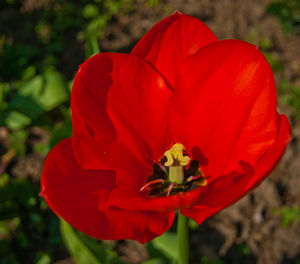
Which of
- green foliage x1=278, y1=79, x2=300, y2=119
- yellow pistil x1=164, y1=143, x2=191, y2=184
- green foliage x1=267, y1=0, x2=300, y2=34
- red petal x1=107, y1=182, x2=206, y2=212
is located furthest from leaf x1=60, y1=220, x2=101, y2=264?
green foliage x1=267, y1=0, x2=300, y2=34

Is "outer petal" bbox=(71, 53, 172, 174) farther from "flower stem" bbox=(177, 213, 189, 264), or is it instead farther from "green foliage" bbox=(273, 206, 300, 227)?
"green foliage" bbox=(273, 206, 300, 227)

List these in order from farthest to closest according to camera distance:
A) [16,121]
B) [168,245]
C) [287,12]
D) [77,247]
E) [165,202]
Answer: [287,12]
[16,121]
[168,245]
[77,247]
[165,202]

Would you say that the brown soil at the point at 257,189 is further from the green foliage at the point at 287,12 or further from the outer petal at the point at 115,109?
the outer petal at the point at 115,109

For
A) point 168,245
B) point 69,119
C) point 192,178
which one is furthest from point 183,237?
point 69,119

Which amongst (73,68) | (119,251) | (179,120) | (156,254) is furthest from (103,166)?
(73,68)

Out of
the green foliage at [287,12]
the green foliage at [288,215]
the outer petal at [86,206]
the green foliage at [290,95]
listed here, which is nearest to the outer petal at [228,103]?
the outer petal at [86,206]

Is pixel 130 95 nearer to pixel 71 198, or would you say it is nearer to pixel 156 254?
pixel 71 198

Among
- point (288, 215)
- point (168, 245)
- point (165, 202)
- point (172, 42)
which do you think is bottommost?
point (288, 215)

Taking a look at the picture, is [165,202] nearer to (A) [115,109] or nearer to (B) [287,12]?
(A) [115,109]
